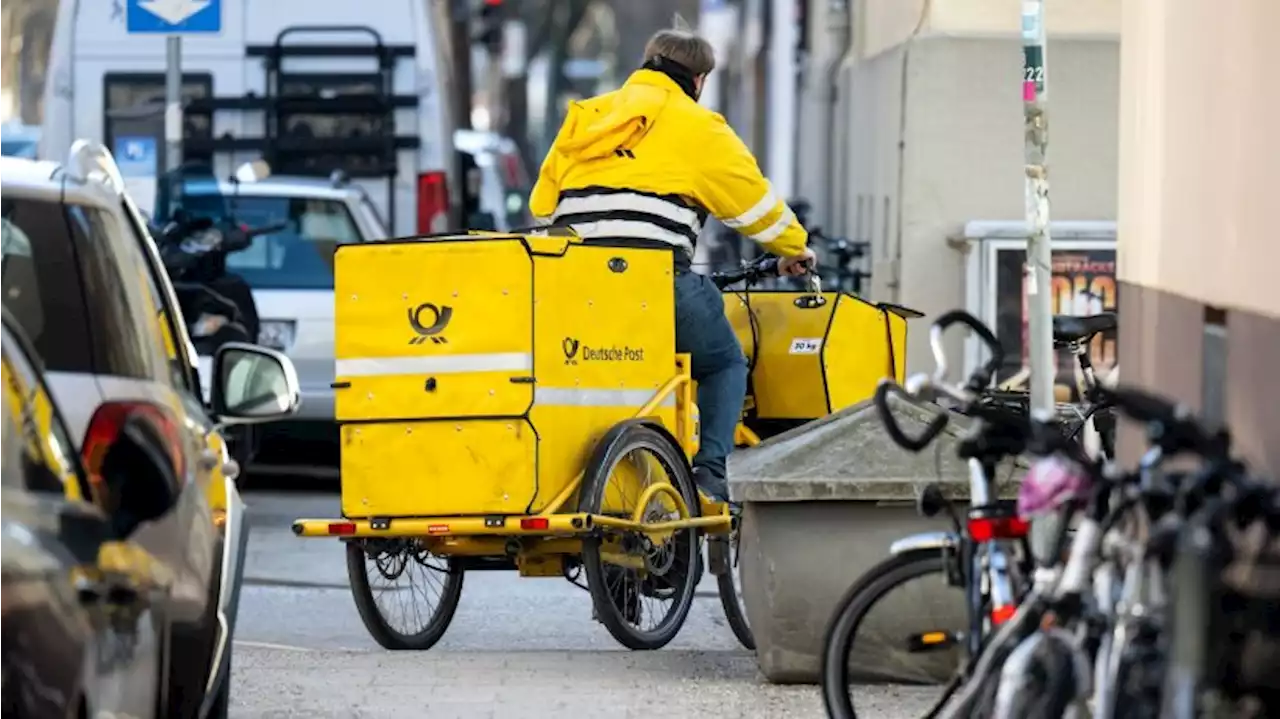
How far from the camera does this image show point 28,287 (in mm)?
6184

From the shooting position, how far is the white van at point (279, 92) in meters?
17.8

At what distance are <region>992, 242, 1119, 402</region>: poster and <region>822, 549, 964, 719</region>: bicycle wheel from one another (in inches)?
301

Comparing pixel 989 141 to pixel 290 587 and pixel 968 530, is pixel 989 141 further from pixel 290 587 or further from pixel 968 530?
pixel 968 530

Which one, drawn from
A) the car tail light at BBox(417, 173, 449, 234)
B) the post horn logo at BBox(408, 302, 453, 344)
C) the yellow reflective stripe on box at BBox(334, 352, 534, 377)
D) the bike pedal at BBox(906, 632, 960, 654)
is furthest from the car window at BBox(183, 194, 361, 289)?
the bike pedal at BBox(906, 632, 960, 654)

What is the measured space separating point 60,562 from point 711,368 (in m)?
4.62

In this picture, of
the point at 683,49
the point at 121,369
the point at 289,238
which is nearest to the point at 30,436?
the point at 121,369

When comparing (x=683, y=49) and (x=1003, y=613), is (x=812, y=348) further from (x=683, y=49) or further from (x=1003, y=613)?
(x=1003, y=613)

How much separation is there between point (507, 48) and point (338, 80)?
48553 mm

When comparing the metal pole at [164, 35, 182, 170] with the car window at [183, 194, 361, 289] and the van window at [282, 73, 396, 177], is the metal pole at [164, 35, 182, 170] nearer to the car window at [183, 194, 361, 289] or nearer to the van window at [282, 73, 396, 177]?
the car window at [183, 194, 361, 289]

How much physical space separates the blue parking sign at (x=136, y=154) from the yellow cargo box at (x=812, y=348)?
26.1 feet

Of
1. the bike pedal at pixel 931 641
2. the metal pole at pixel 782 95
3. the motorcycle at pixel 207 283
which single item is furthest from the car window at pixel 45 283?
the metal pole at pixel 782 95

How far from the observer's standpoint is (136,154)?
17.7 meters

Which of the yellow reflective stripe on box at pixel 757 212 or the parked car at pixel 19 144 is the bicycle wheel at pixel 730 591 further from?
the parked car at pixel 19 144

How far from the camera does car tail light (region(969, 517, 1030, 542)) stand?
6.34m
